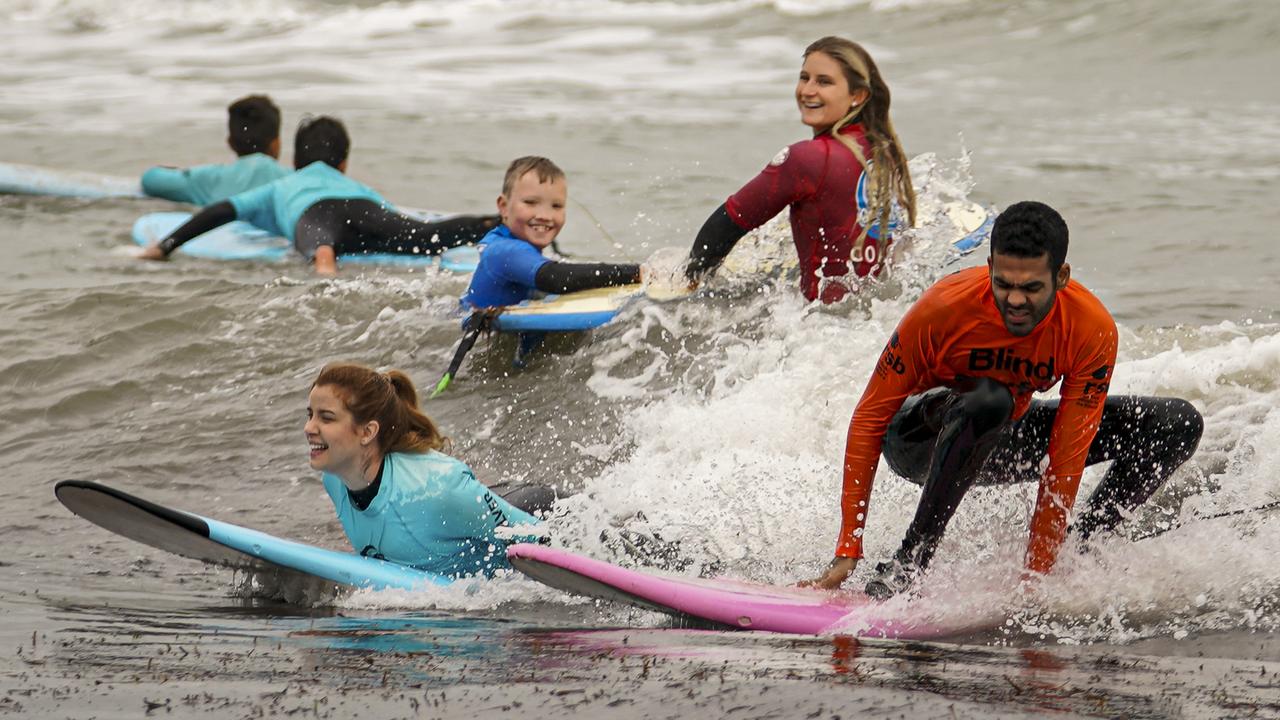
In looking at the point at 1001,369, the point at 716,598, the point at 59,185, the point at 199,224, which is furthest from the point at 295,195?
the point at 1001,369

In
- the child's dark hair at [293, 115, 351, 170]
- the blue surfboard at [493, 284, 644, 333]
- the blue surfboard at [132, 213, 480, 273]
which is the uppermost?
the child's dark hair at [293, 115, 351, 170]

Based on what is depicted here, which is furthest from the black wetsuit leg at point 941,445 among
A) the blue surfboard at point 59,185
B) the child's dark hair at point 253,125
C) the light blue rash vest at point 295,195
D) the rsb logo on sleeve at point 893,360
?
the blue surfboard at point 59,185

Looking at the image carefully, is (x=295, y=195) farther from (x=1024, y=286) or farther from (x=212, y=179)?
(x=1024, y=286)

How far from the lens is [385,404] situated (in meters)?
4.65

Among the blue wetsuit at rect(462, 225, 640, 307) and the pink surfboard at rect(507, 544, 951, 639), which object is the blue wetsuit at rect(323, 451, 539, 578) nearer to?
the pink surfboard at rect(507, 544, 951, 639)

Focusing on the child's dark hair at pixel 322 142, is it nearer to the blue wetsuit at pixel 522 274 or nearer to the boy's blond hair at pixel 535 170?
the blue wetsuit at pixel 522 274

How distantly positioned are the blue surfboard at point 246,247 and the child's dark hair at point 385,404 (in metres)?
4.26

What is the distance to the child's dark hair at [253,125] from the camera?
1087cm

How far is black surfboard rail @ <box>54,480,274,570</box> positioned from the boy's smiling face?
8.19ft

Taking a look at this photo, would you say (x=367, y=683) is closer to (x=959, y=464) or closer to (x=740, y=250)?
(x=959, y=464)

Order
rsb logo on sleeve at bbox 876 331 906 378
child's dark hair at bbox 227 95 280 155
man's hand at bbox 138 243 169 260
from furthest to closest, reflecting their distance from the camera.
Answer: child's dark hair at bbox 227 95 280 155 → man's hand at bbox 138 243 169 260 → rsb logo on sleeve at bbox 876 331 906 378

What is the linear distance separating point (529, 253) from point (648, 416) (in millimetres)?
1033

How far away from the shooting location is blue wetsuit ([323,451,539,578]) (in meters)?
4.62

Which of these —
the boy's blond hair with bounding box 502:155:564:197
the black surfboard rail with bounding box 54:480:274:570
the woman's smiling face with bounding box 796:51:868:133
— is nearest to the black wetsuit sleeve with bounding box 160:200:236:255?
the boy's blond hair with bounding box 502:155:564:197
